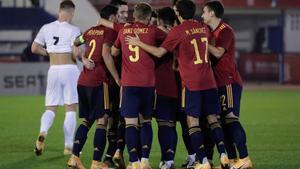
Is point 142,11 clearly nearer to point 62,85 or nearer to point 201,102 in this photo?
point 201,102

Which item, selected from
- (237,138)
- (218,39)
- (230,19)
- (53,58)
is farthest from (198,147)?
(230,19)

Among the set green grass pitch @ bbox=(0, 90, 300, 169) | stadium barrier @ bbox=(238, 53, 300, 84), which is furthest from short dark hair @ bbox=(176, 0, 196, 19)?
stadium barrier @ bbox=(238, 53, 300, 84)

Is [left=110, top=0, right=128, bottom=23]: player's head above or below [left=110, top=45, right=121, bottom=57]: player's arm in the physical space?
above

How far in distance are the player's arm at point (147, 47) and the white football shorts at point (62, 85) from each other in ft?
10.7

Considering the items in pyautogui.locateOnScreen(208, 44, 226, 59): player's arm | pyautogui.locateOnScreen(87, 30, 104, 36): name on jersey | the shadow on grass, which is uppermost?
pyautogui.locateOnScreen(87, 30, 104, 36): name on jersey

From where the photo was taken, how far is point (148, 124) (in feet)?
39.9

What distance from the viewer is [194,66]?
38.7 feet

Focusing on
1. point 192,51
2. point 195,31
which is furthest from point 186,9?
point 192,51

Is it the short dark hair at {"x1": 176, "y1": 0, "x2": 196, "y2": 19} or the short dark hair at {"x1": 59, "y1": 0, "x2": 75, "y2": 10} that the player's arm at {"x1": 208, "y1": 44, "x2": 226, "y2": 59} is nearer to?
the short dark hair at {"x1": 176, "y1": 0, "x2": 196, "y2": 19}

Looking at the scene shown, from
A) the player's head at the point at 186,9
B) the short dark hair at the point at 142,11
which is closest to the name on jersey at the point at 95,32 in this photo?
the short dark hair at the point at 142,11

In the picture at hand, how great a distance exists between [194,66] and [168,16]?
1.17 m

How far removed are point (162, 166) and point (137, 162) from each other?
0.81m

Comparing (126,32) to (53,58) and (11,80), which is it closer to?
(53,58)

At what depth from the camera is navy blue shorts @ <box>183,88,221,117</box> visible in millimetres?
11859
